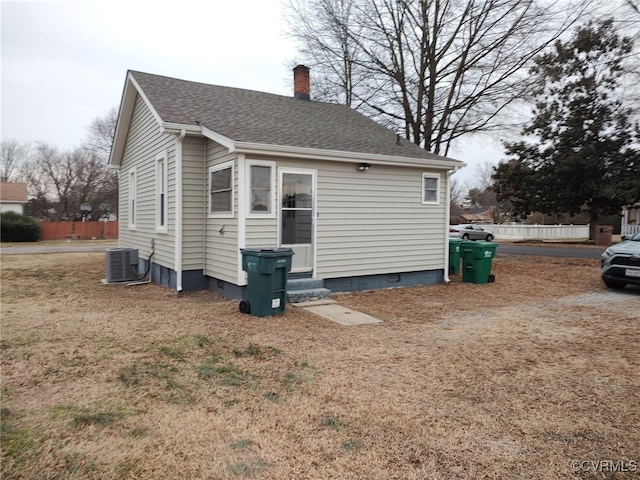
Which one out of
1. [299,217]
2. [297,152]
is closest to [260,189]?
[297,152]

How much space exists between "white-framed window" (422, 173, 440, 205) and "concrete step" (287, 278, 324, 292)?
3.56 m

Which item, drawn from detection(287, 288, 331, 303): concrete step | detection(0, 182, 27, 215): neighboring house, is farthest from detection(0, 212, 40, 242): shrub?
detection(287, 288, 331, 303): concrete step

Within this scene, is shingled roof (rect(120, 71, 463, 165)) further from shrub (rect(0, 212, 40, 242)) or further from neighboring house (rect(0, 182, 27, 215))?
neighboring house (rect(0, 182, 27, 215))

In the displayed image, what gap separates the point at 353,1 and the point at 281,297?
51.8ft

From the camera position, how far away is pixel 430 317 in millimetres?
7148

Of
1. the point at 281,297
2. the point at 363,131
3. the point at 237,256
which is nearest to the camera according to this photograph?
the point at 281,297

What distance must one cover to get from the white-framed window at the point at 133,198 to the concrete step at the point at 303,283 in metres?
6.60

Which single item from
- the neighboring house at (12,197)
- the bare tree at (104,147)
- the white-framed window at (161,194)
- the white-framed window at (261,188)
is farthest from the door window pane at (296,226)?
the neighboring house at (12,197)

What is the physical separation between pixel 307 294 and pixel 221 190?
2.74 meters

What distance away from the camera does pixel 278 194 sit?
26.7 feet

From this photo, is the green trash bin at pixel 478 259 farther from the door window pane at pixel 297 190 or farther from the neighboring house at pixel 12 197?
the neighboring house at pixel 12 197

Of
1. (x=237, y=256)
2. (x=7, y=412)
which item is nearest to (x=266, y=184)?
(x=237, y=256)

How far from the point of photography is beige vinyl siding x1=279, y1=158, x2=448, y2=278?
28.9 ft

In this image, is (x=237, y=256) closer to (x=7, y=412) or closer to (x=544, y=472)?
(x=7, y=412)
